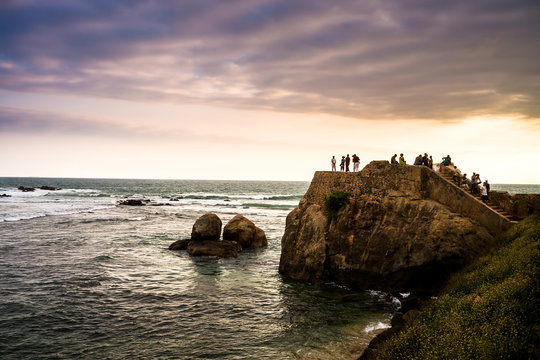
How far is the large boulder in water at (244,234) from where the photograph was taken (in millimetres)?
32438

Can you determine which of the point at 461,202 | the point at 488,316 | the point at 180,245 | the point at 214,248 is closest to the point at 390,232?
the point at 461,202

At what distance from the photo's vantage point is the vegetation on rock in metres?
21.5

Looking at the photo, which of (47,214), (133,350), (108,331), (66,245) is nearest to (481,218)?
(133,350)

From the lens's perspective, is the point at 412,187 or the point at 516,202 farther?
the point at 412,187

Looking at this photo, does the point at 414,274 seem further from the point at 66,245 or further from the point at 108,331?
the point at 66,245

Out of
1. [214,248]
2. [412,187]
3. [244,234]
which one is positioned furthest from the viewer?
[244,234]

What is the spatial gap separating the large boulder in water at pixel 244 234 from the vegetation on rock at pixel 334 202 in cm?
1215

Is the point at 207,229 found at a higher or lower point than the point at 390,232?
lower

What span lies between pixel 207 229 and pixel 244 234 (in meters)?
Result: 3.33

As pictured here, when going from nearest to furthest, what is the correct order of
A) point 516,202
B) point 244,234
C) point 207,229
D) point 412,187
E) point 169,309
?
1. point 169,309
2. point 516,202
3. point 412,187
4. point 207,229
5. point 244,234

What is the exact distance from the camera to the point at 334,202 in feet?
71.4

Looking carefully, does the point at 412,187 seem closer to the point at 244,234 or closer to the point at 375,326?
the point at 375,326

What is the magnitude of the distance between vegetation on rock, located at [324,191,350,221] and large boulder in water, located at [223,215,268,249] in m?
12.2

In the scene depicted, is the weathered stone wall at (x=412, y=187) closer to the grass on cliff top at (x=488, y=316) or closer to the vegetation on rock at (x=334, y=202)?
the vegetation on rock at (x=334, y=202)
